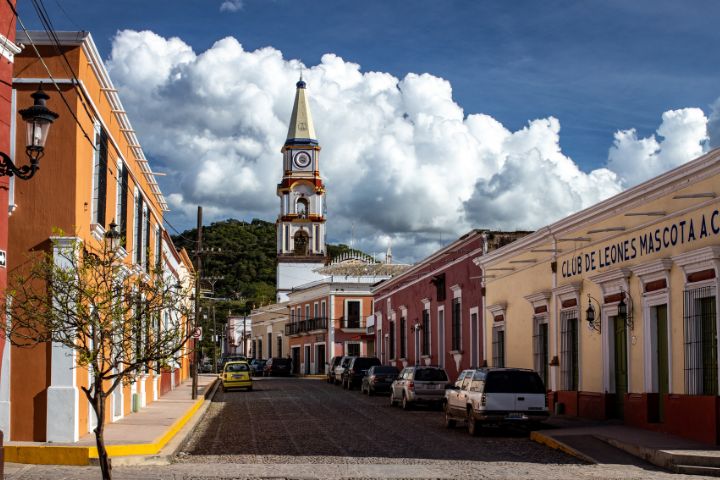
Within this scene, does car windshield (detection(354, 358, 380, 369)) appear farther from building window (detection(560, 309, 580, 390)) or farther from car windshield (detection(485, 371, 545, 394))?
car windshield (detection(485, 371, 545, 394))

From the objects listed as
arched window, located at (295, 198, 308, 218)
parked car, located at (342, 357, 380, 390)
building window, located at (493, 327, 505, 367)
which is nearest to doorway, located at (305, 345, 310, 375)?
arched window, located at (295, 198, 308, 218)

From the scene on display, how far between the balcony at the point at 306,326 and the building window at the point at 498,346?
126 feet

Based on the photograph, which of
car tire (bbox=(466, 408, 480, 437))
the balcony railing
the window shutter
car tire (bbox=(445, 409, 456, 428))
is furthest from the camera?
the balcony railing

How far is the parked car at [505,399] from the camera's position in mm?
21609

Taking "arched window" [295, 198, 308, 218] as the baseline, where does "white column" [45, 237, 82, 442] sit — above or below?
below

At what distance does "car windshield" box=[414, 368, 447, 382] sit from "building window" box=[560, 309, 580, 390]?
536 centimetres

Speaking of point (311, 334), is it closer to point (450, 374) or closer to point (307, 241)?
point (307, 241)

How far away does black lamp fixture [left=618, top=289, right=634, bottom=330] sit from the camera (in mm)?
22734

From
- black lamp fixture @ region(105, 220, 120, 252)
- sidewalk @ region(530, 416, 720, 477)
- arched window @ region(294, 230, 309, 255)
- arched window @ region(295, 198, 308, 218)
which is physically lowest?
sidewalk @ region(530, 416, 720, 477)

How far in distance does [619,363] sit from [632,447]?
5.86 m

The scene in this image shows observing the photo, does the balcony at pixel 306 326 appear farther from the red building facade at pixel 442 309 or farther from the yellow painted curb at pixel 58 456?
the yellow painted curb at pixel 58 456

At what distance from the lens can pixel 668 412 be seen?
66.0ft

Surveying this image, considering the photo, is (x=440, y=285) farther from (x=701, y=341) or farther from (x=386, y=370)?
(x=701, y=341)

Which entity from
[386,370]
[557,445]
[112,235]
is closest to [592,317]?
[557,445]
